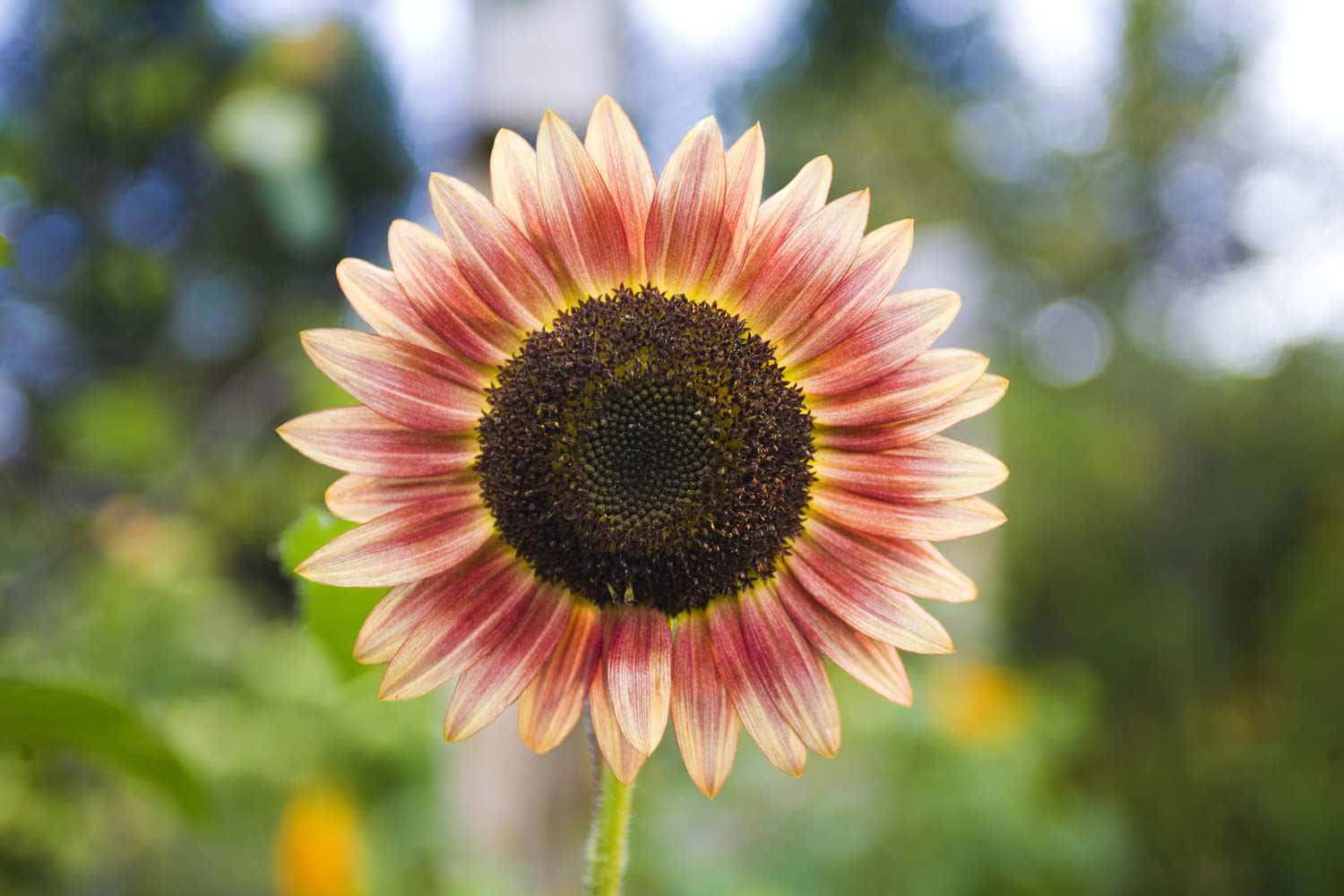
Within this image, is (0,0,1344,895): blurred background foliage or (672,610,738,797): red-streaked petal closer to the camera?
(672,610,738,797): red-streaked petal

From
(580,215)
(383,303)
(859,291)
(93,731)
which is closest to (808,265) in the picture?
(859,291)

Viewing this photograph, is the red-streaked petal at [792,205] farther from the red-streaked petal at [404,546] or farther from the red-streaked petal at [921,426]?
the red-streaked petal at [404,546]

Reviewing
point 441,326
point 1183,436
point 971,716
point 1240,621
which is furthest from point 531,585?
point 1183,436

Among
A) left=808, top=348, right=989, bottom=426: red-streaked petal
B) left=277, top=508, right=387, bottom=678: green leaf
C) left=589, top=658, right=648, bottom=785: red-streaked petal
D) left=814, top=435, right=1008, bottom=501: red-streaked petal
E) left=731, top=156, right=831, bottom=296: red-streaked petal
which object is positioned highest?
left=731, top=156, right=831, bottom=296: red-streaked petal

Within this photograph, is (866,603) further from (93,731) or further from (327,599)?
(93,731)

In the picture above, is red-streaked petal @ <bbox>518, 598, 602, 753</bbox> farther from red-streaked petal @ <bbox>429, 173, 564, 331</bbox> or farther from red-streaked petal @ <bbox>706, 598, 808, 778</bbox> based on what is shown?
red-streaked petal @ <bbox>429, 173, 564, 331</bbox>

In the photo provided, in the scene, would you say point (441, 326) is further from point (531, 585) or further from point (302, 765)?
point (302, 765)

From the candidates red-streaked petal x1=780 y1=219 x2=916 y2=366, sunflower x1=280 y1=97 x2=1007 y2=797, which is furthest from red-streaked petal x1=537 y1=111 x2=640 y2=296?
red-streaked petal x1=780 y1=219 x2=916 y2=366

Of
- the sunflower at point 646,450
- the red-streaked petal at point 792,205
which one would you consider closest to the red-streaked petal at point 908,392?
the sunflower at point 646,450
